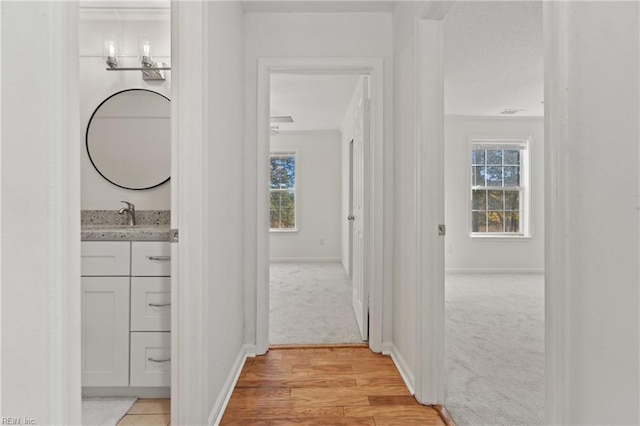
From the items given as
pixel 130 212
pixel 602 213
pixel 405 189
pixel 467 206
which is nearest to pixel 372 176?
pixel 405 189

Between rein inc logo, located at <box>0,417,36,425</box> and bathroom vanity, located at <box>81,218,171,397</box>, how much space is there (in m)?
1.23

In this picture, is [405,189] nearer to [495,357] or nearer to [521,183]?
[495,357]

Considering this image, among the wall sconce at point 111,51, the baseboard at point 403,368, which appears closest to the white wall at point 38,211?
the baseboard at point 403,368

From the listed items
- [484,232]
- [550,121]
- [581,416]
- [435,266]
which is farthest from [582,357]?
[484,232]

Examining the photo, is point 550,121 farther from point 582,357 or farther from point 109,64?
point 109,64

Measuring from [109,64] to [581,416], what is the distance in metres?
3.01

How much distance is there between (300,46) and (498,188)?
461 centimetres

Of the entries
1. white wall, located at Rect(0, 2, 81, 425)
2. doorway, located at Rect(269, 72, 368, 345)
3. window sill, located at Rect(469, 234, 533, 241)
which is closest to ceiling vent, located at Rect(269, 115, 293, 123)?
doorway, located at Rect(269, 72, 368, 345)

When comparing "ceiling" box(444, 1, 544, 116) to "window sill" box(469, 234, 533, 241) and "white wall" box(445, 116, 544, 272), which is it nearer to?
"white wall" box(445, 116, 544, 272)

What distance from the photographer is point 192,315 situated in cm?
149

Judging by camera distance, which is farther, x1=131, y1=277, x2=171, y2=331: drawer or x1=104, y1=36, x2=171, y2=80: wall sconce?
x1=104, y1=36, x2=171, y2=80: wall sconce

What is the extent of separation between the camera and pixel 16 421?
67cm

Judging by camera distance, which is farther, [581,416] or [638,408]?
[581,416]

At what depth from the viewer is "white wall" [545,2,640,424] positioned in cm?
69
